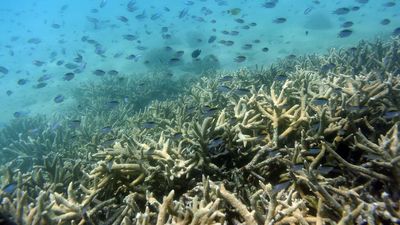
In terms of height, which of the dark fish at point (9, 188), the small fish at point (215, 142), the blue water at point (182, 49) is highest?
the small fish at point (215, 142)

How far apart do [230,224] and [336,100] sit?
2447 millimetres

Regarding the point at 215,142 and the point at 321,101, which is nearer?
the point at 215,142

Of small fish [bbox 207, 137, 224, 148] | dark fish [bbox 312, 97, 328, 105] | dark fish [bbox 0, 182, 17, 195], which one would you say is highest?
dark fish [bbox 312, 97, 328, 105]

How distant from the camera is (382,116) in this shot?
13.8 feet

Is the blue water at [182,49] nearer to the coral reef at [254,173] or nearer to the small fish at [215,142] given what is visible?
the coral reef at [254,173]

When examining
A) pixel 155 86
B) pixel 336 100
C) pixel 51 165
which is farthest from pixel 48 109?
pixel 336 100

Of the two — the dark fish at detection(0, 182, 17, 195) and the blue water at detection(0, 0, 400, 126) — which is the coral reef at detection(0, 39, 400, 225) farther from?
the blue water at detection(0, 0, 400, 126)

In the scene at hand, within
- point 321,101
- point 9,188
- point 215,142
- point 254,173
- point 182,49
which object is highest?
point 321,101

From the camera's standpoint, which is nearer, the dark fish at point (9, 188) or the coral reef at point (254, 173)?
the coral reef at point (254, 173)

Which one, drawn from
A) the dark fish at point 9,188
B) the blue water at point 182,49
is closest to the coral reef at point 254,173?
the dark fish at point 9,188

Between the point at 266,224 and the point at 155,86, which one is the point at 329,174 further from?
the point at 155,86

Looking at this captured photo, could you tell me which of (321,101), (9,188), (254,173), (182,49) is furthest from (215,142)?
(182,49)

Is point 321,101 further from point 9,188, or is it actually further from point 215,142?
point 9,188

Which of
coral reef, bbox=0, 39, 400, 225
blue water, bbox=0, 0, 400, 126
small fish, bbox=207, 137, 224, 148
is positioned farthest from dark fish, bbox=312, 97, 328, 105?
blue water, bbox=0, 0, 400, 126
